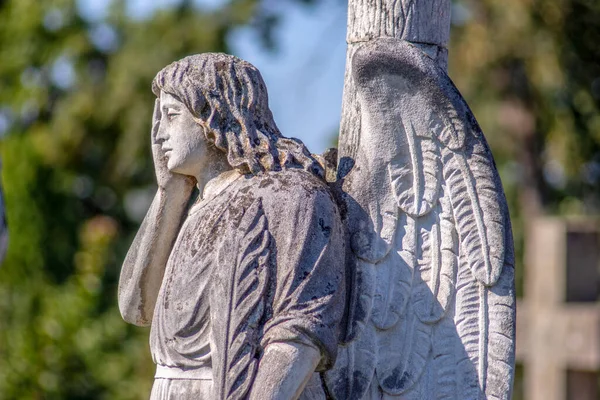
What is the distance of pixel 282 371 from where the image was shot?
3.93 m

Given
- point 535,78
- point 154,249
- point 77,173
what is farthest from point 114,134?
point 154,249

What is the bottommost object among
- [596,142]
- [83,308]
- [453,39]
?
[83,308]

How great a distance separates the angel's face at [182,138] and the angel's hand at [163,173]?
2.0 inches

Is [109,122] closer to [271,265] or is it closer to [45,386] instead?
[45,386]

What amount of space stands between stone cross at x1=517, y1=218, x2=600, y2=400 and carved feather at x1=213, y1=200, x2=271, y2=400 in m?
5.77

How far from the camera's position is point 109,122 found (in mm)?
16656

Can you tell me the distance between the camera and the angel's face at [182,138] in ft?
14.2

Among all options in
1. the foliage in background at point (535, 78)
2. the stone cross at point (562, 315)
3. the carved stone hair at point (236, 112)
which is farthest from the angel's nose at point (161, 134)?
the foliage in background at point (535, 78)

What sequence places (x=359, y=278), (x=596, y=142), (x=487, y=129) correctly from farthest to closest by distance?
(x=487, y=129) < (x=596, y=142) < (x=359, y=278)

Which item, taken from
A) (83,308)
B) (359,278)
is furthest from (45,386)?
(359,278)

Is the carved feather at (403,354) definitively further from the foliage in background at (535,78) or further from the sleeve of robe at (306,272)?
the foliage in background at (535,78)

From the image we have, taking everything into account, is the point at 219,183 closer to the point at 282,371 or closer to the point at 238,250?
the point at 238,250

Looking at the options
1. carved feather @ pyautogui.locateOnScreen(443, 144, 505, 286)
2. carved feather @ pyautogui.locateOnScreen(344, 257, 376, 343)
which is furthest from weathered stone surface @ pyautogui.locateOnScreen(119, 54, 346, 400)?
carved feather @ pyautogui.locateOnScreen(443, 144, 505, 286)

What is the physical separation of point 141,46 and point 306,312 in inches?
478
